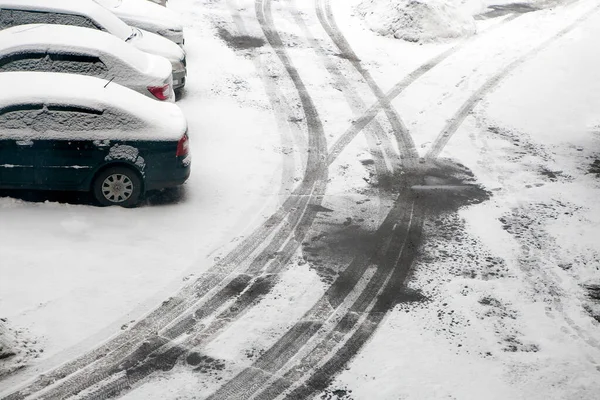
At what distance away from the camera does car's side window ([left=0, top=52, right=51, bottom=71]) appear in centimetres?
1107

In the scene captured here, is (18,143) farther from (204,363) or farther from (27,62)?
(204,363)

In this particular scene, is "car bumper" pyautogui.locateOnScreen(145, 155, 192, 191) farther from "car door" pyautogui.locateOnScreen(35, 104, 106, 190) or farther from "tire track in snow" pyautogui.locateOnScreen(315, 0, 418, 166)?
"tire track in snow" pyautogui.locateOnScreen(315, 0, 418, 166)

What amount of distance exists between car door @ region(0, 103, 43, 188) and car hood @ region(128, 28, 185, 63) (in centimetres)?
485

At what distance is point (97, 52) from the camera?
11258 mm

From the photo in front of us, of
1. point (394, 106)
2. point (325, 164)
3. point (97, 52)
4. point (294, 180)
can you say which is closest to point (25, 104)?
point (97, 52)

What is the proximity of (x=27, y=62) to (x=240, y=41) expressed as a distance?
7350 mm

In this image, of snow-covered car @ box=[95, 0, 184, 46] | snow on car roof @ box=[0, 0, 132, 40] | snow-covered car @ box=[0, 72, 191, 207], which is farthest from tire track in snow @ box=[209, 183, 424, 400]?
snow-covered car @ box=[95, 0, 184, 46]

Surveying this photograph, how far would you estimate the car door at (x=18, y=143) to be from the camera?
8.95 meters

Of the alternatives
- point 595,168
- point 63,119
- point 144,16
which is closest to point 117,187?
point 63,119

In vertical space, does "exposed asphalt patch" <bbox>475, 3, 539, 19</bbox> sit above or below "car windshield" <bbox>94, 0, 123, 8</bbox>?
above

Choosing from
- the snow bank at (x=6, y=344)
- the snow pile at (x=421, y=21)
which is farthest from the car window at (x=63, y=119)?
the snow pile at (x=421, y=21)

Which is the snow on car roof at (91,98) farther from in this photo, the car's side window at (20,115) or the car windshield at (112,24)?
the car windshield at (112,24)

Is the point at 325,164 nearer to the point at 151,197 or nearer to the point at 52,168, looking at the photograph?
the point at 151,197

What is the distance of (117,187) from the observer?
375 inches
